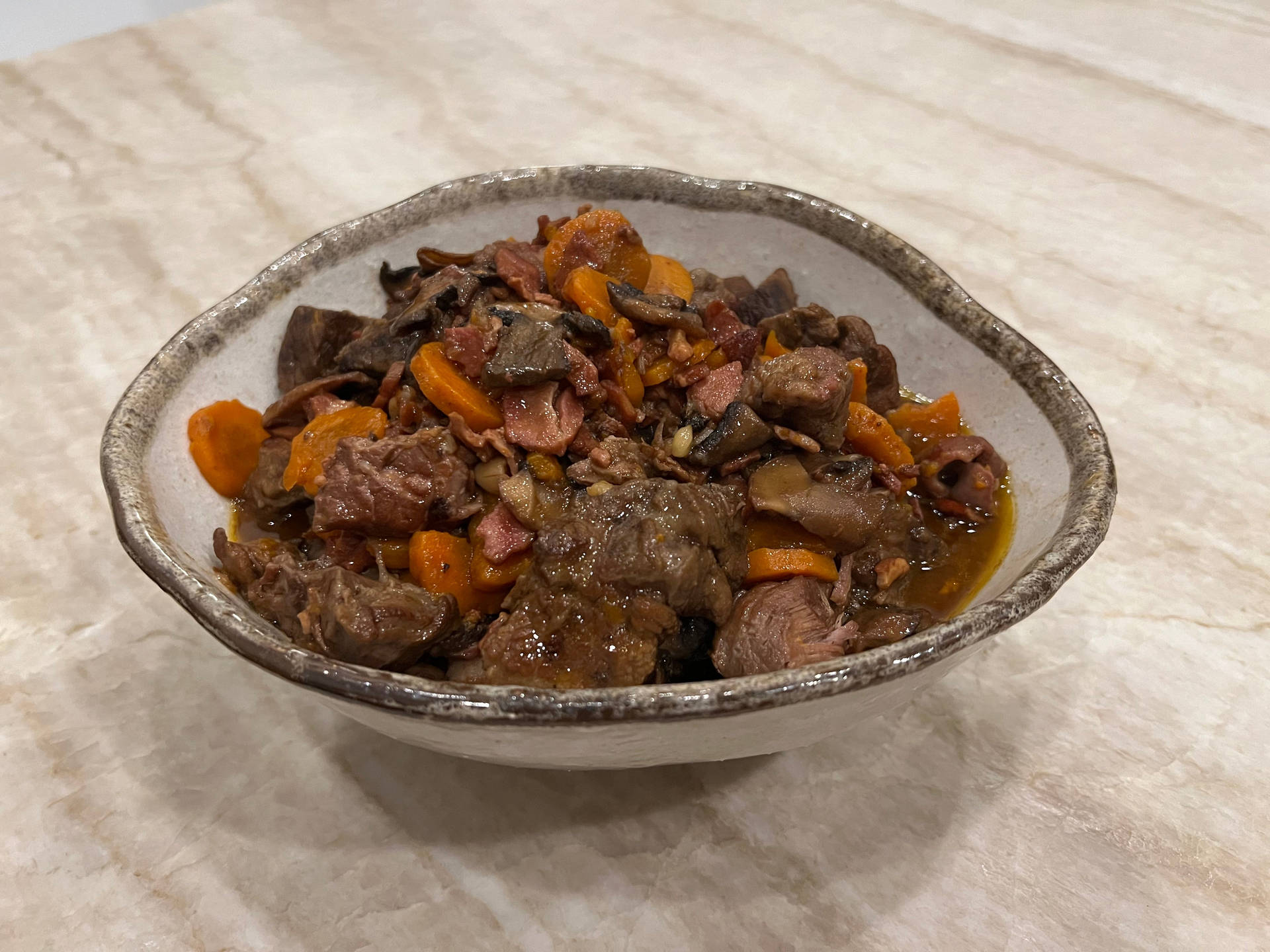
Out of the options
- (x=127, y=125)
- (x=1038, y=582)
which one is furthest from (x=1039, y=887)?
(x=127, y=125)

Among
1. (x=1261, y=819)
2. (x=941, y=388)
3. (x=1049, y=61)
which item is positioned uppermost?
(x=1049, y=61)

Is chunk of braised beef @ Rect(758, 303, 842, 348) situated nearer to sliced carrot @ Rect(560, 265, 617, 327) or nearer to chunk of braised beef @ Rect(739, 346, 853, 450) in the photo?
chunk of braised beef @ Rect(739, 346, 853, 450)

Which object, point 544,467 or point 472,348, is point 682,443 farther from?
point 472,348

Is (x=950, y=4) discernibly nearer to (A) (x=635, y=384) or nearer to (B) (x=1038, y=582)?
(A) (x=635, y=384)

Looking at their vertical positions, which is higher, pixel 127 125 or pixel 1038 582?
pixel 1038 582

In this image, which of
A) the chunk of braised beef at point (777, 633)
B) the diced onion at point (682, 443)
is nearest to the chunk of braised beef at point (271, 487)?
the diced onion at point (682, 443)

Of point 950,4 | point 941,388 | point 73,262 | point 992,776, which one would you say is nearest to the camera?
point 992,776
